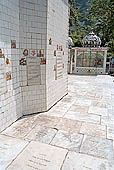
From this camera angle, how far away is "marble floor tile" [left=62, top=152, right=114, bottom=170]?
2.05m

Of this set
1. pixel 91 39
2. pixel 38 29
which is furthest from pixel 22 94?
pixel 91 39

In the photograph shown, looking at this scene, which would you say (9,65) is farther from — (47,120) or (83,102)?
(83,102)

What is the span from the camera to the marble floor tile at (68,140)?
2.51 metres

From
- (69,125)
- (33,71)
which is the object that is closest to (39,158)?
(69,125)

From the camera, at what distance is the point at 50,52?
3943mm

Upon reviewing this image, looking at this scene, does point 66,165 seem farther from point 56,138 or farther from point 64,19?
point 64,19

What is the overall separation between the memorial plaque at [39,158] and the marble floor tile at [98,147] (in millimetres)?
387

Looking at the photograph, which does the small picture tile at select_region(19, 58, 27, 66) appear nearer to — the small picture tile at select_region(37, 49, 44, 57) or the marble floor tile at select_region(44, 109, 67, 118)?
the small picture tile at select_region(37, 49, 44, 57)

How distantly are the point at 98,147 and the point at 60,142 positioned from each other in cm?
65

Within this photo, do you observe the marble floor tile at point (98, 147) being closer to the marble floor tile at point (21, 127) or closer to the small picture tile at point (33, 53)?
the marble floor tile at point (21, 127)

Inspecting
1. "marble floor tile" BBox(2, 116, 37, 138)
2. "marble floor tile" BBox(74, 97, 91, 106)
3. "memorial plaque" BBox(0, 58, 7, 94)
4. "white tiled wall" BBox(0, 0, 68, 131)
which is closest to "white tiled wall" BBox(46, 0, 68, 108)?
"white tiled wall" BBox(0, 0, 68, 131)

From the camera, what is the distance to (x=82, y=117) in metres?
3.70

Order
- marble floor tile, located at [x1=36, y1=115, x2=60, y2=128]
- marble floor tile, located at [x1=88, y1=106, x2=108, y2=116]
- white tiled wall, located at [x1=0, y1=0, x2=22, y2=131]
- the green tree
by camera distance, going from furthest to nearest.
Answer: the green tree
marble floor tile, located at [x1=88, y1=106, x2=108, y2=116]
marble floor tile, located at [x1=36, y1=115, x2=60, y2=128]
white tiled wall, located at [x1=0, y1=0, x2=22, y2=131]

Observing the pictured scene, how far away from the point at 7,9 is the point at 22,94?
72.1 inches
